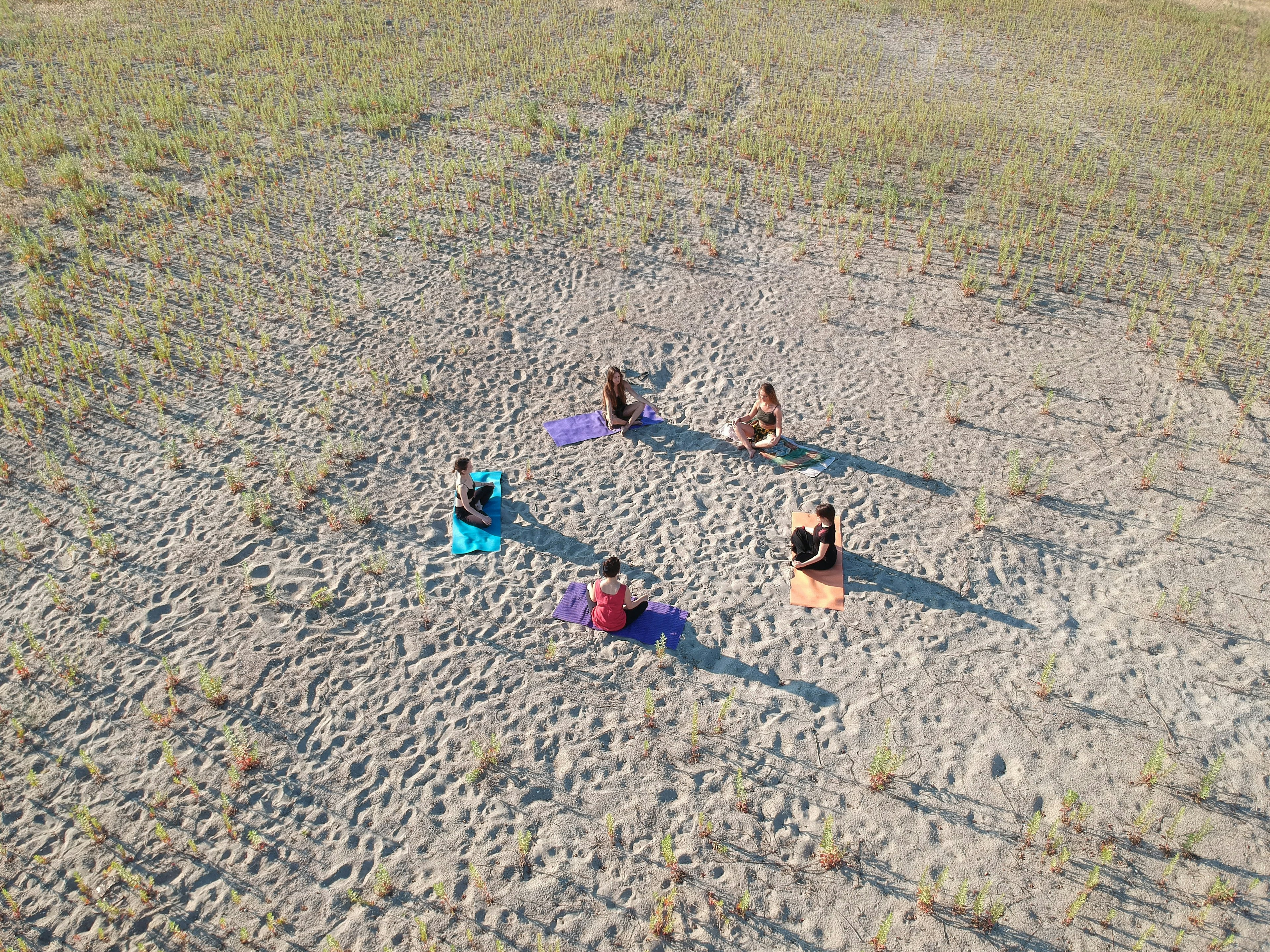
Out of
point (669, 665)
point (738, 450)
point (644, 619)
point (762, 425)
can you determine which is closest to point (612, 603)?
point (644, 619)

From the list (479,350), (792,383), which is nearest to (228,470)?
(479,350)

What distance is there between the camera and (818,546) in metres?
6.31

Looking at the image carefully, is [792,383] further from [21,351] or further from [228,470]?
[21,351]

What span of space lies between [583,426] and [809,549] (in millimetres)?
2867

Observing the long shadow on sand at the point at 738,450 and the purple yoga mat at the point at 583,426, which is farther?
the purple yoga mat at the point at 583,426

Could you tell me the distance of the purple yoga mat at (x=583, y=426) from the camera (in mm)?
7801

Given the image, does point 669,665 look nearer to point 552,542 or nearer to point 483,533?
point 552,542

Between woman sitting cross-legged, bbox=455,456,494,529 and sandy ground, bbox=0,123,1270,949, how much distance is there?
28 centimetres

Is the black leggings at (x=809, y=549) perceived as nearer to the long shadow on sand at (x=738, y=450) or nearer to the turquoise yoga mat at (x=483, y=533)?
the long shadow on sand at (x=738, y=450)

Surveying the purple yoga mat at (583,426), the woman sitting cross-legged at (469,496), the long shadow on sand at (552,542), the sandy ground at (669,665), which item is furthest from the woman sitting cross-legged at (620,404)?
the woman sitting cross-legged at (469,496)

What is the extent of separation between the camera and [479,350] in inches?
353

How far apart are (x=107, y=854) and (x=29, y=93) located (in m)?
16.3

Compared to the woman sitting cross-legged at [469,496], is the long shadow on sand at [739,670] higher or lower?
lower

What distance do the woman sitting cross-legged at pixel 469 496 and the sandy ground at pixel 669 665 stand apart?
0.28m
